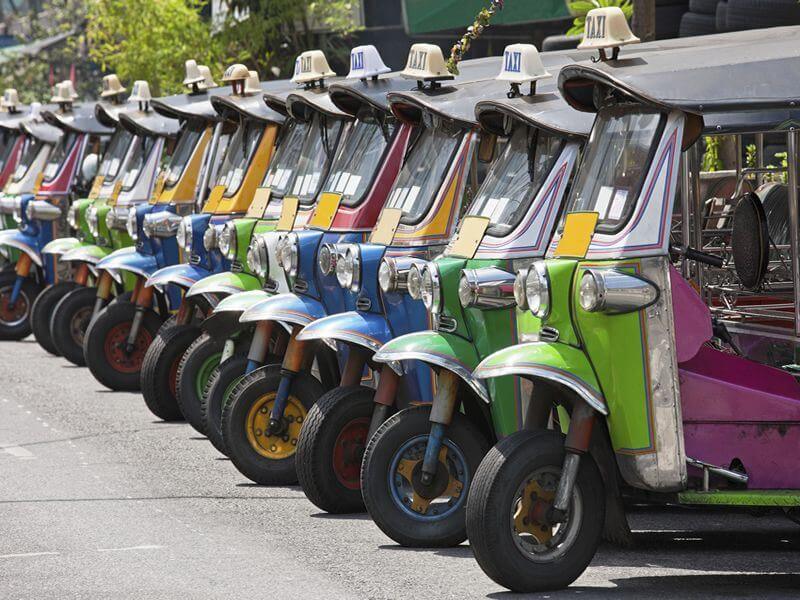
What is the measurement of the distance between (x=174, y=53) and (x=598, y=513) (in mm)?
18047

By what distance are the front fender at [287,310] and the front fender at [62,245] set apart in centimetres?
594

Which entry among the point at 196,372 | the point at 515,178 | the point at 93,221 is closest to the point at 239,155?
the point at 196,372

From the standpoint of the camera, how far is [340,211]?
9.46 metres

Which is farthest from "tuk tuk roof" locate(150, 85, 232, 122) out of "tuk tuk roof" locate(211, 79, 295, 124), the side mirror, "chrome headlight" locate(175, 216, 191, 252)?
the side mirror

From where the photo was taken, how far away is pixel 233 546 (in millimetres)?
7883

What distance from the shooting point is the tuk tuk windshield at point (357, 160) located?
945 centimetres

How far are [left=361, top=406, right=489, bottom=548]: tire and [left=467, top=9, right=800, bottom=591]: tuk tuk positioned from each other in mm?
542

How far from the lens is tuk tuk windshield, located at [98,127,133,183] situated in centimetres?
1497

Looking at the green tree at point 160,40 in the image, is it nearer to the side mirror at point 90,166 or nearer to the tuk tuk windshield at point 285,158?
the side mirror at point 90,166

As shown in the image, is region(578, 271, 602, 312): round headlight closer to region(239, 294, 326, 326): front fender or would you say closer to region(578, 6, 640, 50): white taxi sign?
region(578, 6, 640, 50): white taxi sign

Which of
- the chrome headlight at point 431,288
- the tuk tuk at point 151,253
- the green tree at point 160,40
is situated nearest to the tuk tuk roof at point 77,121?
the tuk tuk at point 151,253

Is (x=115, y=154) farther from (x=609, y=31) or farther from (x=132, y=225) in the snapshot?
(x=609, y=31)

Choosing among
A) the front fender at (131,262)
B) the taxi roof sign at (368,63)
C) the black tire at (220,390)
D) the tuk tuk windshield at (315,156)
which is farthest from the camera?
Answer: the front fender at (131,262)

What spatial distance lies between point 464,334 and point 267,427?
1.85 m
